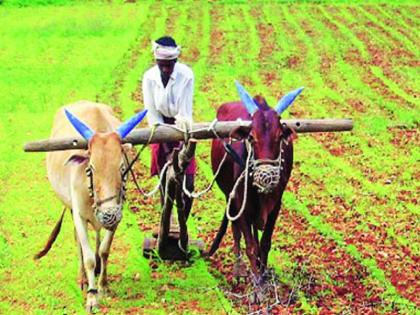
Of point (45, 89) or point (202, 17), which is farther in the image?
point (202, 17)

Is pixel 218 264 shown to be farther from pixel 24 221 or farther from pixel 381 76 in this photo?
pixel 381 76

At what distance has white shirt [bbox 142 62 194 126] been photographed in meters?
7.76

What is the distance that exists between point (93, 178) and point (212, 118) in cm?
693

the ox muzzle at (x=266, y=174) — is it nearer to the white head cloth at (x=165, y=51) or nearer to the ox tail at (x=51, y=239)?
the white head cloth at (x=165, y=51)

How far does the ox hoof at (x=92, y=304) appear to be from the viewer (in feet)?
23.2

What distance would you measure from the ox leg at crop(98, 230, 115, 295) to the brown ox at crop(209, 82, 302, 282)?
1137 millimetres

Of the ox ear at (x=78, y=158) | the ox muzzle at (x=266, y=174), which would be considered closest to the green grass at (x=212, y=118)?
the ox muzzle at (x=266, y=174)

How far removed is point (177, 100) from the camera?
779 centimetres

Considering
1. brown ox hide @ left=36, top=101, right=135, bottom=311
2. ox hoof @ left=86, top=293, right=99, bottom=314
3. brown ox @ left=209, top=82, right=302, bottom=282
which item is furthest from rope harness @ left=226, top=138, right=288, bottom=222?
ox hoof @ left=86, top=293, right=99, bottom=314

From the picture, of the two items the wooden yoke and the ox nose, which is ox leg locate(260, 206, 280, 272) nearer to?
the wooden yoke

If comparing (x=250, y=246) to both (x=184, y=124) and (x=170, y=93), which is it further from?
(x=170, y=93)

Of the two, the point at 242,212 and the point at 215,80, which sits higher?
the point at 242,212

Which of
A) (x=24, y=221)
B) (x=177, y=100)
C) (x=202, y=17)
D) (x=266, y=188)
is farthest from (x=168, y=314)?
(x=202, y=17)

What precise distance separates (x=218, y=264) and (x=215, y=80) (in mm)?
7903
